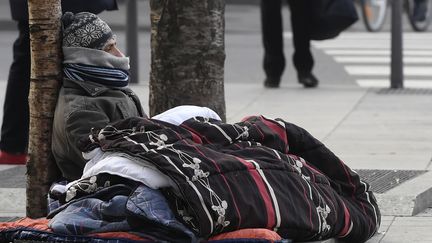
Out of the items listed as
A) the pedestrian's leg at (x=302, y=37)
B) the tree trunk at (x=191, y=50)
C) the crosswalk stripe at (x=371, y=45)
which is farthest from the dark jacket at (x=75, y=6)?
the crosswalk stripe at (x=371, y=45)

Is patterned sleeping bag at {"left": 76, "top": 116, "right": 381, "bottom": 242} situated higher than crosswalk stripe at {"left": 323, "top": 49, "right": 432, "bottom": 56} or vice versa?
patterned sleeping bag at {"left": 76, "top": 116, "right": 381, "bottom": 242}

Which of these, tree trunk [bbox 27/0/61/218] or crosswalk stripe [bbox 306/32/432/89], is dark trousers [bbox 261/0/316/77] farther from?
tree trunk [bbox 27/0/61/218]

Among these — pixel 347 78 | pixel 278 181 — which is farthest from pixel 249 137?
pixel 347 78

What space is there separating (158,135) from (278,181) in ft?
1.64

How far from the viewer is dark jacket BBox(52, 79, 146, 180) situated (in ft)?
17.3

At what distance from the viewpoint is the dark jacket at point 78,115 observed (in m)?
5.28

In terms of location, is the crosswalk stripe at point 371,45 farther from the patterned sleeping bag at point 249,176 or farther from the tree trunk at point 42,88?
the tree trunk at point 42,88

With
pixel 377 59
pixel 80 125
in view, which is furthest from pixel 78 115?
pixel 377 59

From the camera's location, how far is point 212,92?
6391 millimetres

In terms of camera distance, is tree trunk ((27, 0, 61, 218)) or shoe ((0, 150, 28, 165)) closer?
tree trunk ((27, 0, 61, 218))

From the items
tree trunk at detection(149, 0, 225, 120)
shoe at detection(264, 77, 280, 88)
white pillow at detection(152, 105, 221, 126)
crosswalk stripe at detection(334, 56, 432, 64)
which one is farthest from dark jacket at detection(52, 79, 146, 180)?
crosswalk stripe at detection(334, 56, 432, 64)

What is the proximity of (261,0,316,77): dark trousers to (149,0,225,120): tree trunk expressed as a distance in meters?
4.71

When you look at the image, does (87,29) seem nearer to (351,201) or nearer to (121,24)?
(351,201)

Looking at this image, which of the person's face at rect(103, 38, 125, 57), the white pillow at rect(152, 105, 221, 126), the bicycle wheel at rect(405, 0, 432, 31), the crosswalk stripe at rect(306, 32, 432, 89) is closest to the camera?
the white pillow at rect(152, 105, 221, 126)
